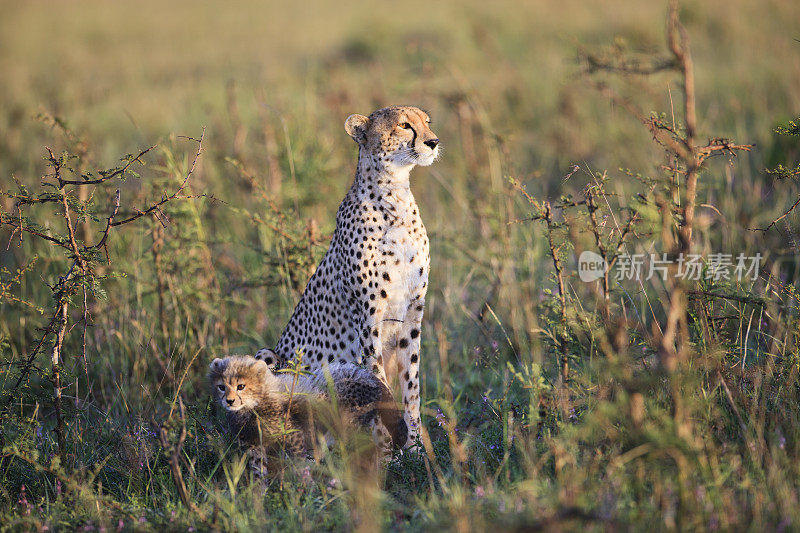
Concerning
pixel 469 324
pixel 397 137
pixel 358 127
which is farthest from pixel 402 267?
pixel 469 324

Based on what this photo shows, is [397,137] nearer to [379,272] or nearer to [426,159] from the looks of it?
[426,159]

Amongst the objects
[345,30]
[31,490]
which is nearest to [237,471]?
[31,490]

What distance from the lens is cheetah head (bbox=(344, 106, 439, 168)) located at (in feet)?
11.8

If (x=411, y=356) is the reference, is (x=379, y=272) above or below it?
above

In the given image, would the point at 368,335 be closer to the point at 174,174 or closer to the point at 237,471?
the point at 237,471

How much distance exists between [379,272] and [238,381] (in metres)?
0.86

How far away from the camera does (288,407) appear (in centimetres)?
304

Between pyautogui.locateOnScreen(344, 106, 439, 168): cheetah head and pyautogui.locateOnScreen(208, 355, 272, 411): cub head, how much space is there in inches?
48.1

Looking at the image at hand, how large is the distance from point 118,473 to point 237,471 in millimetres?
791

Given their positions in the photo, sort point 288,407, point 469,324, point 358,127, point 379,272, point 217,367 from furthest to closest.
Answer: point 469,324, point 358,127, point 379,272, point 217,367, point 288,407

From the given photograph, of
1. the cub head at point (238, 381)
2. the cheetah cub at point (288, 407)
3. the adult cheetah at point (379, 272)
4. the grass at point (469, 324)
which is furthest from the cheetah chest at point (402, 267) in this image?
the cub head at point (238, 381)

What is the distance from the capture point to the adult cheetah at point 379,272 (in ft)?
11.6

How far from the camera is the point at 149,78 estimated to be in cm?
1266

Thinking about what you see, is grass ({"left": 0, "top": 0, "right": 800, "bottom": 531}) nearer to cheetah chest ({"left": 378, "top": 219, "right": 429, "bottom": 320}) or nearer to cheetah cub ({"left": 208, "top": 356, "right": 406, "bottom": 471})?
cheetah cub ({"left": 208, "top": 356, "right": 406, "bottom": 471})
